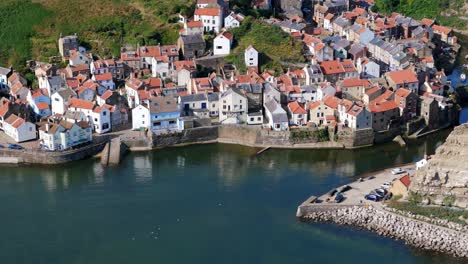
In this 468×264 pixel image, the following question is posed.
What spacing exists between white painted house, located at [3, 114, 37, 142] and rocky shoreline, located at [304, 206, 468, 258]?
15.9m

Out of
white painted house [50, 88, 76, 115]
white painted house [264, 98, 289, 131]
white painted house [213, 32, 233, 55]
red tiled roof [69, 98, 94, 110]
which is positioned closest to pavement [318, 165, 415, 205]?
white painted house [264, 98, 289, 131]

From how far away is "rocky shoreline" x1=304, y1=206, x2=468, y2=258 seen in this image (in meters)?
29.4

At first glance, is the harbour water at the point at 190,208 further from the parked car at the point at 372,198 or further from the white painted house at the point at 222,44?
the white painted house at the point at 222,44

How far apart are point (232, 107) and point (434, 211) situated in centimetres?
1419

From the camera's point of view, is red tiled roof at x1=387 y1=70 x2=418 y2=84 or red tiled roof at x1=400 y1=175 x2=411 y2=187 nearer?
red tiled roof at x1=400 y1=175 x2=411 y2=187

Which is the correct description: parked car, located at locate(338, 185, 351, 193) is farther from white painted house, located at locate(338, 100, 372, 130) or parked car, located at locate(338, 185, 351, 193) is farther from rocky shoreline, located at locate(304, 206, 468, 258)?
white painted house, located at locate(338, 100, 372, 130)

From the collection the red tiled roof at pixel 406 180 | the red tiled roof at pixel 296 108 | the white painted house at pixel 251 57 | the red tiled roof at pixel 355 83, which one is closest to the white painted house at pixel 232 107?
the red tiled roof at pixel 296 108

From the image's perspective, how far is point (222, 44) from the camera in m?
48.1

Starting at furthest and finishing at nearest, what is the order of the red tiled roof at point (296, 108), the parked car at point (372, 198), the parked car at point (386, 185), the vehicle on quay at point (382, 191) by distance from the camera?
1. the red tiled roof at point (296, 108)
2. the parked car at point (386, 185)
3. the vehicle on quay at point (382, 191)
4. the parked car at point (372, 198)

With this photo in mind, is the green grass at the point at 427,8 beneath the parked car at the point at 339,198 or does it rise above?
above

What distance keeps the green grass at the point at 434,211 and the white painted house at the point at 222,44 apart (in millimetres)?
19428

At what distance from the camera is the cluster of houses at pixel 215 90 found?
134ft

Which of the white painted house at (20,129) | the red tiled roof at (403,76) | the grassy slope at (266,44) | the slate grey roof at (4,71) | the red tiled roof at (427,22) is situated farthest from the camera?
the red tiled roof at (427,22)

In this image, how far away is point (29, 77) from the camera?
155 ft
